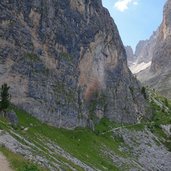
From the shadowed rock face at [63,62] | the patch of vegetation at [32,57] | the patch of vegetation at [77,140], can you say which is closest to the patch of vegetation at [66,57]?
the shadowed rock face at [63,62]

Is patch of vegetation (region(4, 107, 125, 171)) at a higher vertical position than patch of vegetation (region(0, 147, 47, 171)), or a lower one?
lower

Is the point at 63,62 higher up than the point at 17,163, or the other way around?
the point at 63,62

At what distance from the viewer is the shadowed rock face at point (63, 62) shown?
8825 centimetres

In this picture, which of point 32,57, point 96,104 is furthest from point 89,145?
point 96,104

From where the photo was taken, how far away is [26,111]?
84.1 m

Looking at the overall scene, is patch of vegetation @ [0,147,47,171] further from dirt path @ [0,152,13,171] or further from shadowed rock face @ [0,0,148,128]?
shadowed rock face @ [0,0,148,128]

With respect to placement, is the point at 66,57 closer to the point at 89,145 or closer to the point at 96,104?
the point at 96,104

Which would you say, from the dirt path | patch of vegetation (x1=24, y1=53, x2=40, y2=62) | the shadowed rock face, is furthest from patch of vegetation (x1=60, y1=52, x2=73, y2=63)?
the dirt path

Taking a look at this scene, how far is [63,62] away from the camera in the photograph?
101 metres

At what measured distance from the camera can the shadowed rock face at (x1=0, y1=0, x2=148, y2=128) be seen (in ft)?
290

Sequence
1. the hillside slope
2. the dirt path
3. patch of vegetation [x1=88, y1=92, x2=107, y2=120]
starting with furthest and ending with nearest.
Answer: patch of vegetation [x1=88, y1=92, x2=107, y2=120] < the hillside slope < the dirt path

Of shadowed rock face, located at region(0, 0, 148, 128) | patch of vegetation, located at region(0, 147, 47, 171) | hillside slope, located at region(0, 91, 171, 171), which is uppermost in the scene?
shadowed rock face, located at region(0, 0, 148, 128)

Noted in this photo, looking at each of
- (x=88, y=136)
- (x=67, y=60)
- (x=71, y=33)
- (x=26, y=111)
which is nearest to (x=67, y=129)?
(x=88, y=136)

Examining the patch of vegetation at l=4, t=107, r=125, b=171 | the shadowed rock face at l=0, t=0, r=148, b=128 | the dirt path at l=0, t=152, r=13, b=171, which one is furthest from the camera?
the shadowed rock face at l=0, t=0, r=148, b=128
